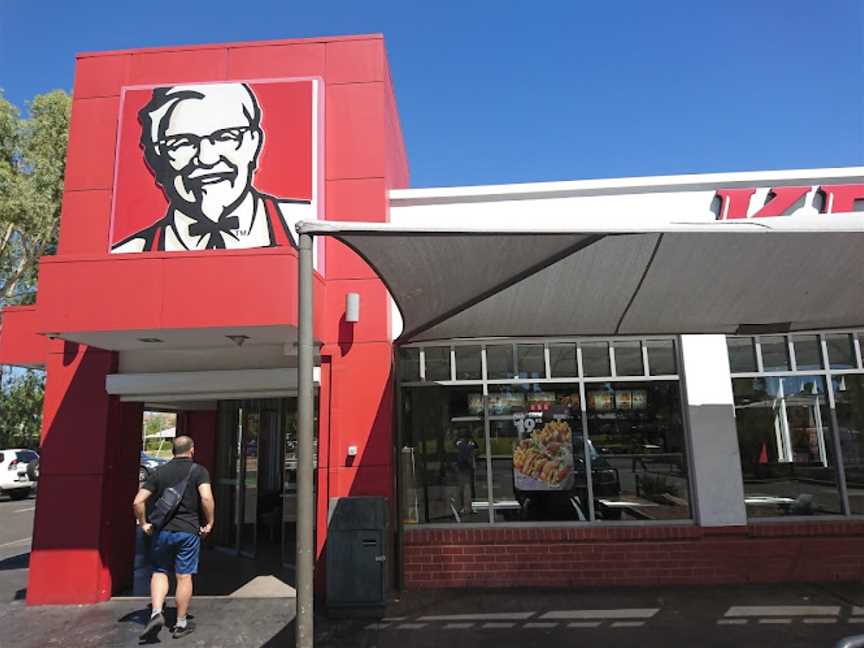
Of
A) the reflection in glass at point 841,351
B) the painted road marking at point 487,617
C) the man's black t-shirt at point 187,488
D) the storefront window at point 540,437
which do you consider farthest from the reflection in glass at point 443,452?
the reflection in glass at point 841,351

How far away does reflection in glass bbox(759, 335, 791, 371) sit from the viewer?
671 centimetres

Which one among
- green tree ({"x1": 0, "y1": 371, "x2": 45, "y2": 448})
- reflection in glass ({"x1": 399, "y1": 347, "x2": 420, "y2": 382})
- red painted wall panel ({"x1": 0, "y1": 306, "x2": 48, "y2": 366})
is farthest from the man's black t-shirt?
green tree ({"x1": 0, "y1": 371, "x2": 45, "y2": 448})

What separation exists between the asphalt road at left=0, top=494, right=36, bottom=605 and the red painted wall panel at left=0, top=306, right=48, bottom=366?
8.82 feet

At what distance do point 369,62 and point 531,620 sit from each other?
6480 mm

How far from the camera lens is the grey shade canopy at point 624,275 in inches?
135

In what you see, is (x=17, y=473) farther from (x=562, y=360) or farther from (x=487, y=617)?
(x=562, y=360)

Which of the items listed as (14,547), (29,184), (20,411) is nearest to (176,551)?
(14,547)

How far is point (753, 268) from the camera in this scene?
4.27 metres

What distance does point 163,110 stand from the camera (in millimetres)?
6969

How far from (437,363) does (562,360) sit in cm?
152

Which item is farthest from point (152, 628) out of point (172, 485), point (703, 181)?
point (703, 181)

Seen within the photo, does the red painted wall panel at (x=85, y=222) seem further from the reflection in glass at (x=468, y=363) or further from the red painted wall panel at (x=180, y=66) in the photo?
the reflection in glass at (x=468, y=363)

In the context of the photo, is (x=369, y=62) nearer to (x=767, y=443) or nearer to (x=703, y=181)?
(x=703, y=181)

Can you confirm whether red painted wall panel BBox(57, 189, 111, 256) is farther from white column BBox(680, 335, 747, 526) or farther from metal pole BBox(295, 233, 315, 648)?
white column BBox(680, 335, 747, 526)
